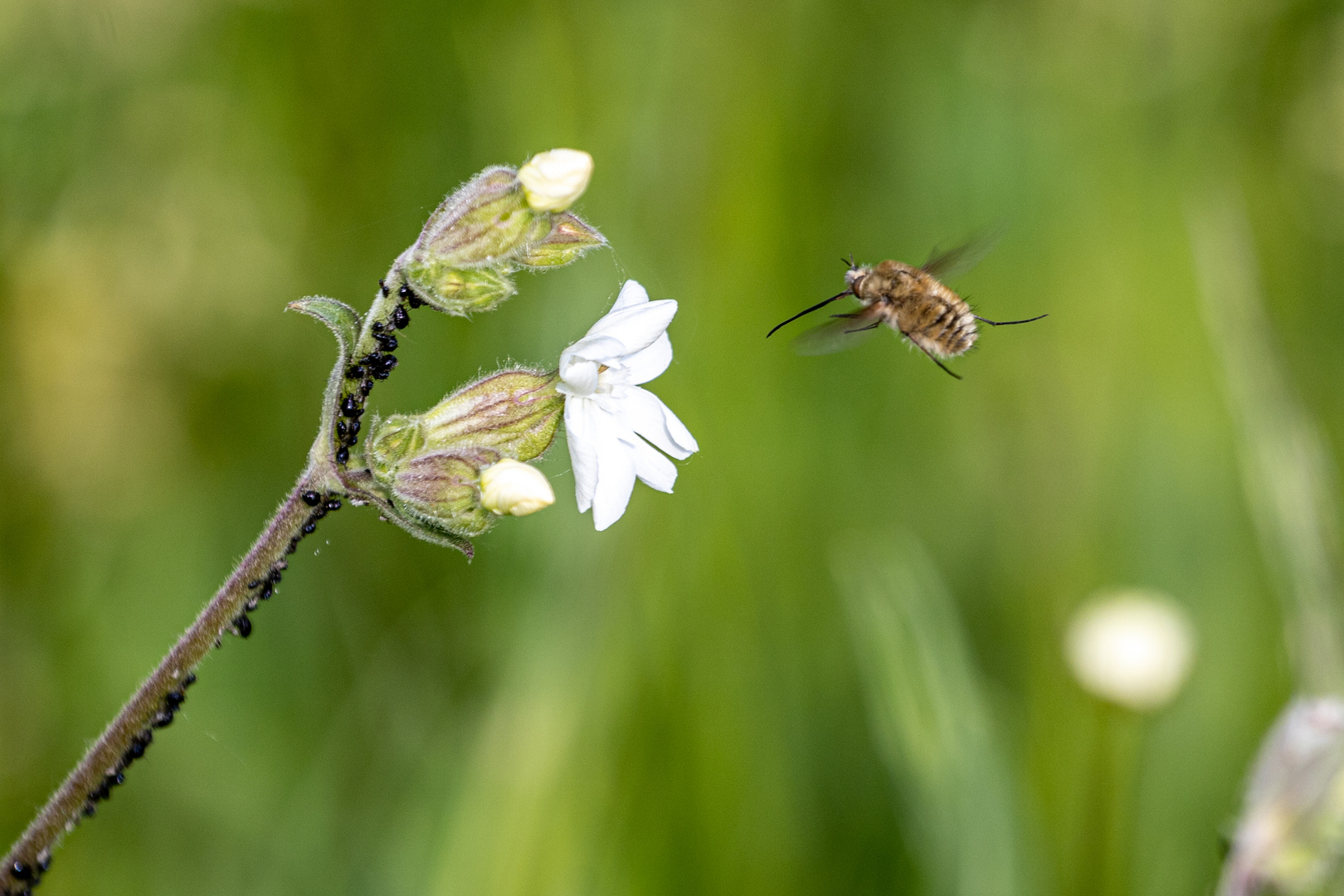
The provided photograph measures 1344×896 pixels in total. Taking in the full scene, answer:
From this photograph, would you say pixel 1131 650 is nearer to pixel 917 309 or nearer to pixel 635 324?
pixel 917 309

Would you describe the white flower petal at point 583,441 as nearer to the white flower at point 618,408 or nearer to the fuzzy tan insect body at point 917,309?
the white flower at point 618,408

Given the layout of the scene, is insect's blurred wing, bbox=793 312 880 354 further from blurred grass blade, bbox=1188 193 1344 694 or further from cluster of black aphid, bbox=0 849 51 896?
cluster of black aphid, bbox=0 849 51 896

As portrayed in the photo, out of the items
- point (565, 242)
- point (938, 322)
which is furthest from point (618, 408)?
point (938, 322)

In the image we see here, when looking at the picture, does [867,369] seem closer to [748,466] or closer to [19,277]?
[748,466]

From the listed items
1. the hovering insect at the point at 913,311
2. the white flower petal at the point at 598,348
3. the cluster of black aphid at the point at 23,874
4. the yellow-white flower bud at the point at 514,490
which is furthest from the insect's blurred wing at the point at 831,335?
the cluster of black aphid at the point at 23,874

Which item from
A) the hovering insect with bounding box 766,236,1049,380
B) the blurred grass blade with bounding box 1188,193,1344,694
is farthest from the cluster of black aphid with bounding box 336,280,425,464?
the blurred grass blade with bounding box 1188,193,1344,694

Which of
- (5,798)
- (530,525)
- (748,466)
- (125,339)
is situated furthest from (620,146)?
(5,798)
